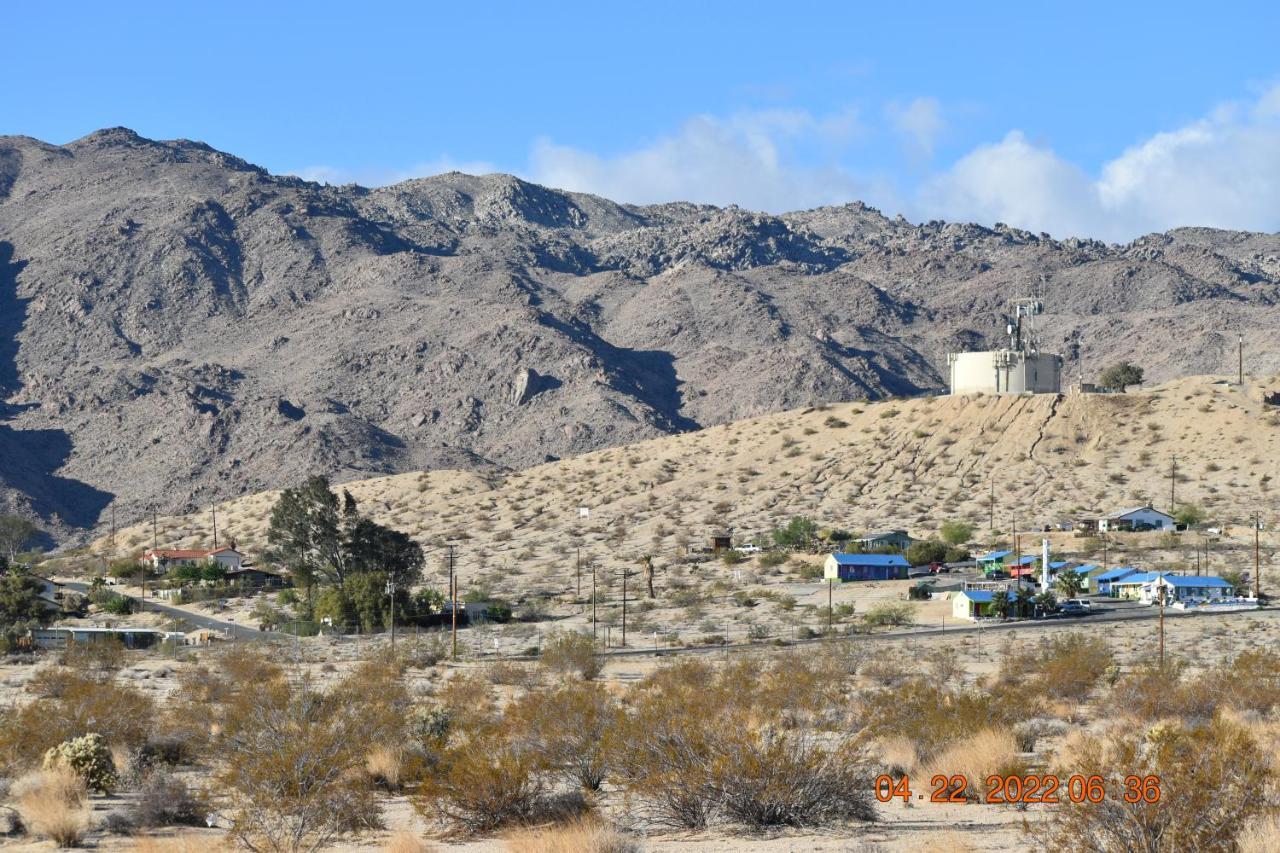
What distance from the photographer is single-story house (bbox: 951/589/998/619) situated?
63750 millimetres

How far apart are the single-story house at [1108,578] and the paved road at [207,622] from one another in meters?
35.1

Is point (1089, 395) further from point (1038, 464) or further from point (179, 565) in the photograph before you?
point (179, 565)

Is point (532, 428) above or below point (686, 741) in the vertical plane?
above

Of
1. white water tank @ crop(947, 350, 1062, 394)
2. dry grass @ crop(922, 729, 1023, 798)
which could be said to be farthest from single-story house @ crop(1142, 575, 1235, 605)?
white water tank @ crop(947, 350, 1062, 394)

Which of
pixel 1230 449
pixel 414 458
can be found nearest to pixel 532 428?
pixel 414 458

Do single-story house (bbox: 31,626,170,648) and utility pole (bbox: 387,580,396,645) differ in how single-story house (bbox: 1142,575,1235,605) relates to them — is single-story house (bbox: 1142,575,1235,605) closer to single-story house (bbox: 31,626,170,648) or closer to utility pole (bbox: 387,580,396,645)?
utility pole (bbox: 387,580,396,645)

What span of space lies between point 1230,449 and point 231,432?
110995 millimetres

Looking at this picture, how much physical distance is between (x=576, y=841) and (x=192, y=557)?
82248 millimetres

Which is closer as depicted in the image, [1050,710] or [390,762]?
[390,762]

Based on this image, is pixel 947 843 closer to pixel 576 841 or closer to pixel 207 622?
pixel 576 841

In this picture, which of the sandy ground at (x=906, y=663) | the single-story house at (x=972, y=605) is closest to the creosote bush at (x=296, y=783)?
the sandy ground at (x=906, y=663)

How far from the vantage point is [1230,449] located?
97.9m

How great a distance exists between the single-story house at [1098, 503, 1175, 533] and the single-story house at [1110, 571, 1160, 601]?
46.4ft

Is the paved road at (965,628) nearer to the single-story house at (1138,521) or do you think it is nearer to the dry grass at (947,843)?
the single-story house at (1138,521)
